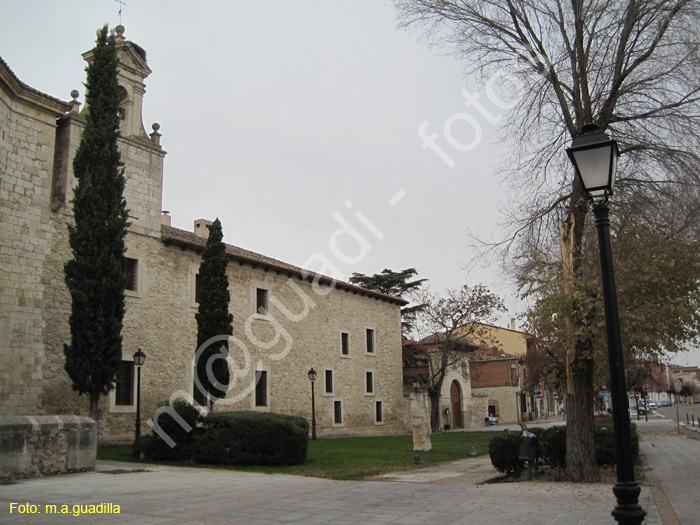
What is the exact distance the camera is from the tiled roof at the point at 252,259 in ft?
74.2

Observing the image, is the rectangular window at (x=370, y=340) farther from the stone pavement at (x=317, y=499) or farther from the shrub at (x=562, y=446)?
the stone pavement at (x=317, y=499)

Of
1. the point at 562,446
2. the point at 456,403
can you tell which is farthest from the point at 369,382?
the point at 562,446

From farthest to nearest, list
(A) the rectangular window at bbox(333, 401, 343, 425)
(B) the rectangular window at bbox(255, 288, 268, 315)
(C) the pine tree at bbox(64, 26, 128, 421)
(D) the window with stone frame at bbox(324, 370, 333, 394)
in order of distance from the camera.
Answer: (A) the rectangular window at bbox(333, 401, 343, 425) < (D) the window with stone frame at bbox(324, 370, 333, 394) < (B) the rectangular window at bbox(255, 288, 268, 315) < (C) the pine tree at bbox(64, 26, 128, 421)

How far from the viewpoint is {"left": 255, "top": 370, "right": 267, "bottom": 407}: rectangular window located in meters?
25.8

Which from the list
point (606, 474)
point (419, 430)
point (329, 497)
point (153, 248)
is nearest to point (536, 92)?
point (606, 474)

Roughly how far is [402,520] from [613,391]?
3410 mm

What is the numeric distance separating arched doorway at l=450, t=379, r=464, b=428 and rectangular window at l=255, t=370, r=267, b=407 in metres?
20.5

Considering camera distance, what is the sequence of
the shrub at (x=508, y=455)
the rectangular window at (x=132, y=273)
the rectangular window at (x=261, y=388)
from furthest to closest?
1. the rectangular window at (x=261, y=388)
2. the rectangular window at (x=132, y=273)
3. the shrub at (x=508, y=455)

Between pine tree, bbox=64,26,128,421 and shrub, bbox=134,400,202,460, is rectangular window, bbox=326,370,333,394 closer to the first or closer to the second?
pine tree, bbox=64,26,128,421

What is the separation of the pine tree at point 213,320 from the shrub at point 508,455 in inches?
339

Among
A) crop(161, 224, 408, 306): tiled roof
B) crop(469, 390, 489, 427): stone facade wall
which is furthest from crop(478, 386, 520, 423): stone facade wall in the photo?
crop(161, 224, 408, 306): tiled roof

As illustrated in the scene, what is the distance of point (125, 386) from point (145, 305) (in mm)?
2928

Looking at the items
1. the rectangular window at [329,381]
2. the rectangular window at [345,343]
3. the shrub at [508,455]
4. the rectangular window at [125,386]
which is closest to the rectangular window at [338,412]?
the rectangular window at [329,381]

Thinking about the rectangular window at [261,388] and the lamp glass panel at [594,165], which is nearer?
the lamp glass panel at [594,165]
